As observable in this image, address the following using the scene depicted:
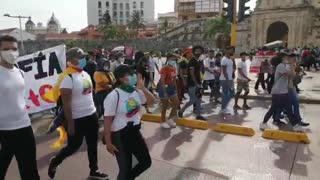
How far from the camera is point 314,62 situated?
79.7ft

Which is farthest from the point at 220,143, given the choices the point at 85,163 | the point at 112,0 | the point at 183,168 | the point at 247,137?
the point at 112,0

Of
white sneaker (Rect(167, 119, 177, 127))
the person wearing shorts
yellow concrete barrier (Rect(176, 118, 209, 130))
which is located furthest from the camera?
white sneaker (Rect(167, 119, 177, 127))

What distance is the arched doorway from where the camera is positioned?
50594 millimetres

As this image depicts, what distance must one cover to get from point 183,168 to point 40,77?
405 centimetres

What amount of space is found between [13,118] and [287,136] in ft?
15.8

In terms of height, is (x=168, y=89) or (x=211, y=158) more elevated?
(x=168, y=89)

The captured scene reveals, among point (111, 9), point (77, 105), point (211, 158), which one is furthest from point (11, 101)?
point (111, 9)

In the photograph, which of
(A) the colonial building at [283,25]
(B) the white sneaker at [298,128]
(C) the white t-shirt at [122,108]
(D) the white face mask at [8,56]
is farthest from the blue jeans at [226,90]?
(A) the colonial building at [283,25]

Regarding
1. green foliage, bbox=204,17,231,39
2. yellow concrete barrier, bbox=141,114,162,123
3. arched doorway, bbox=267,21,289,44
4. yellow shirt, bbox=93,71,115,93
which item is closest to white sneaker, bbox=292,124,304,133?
yellow concrete barrier, bbox=141,114,162,123

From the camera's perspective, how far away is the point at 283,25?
50594mm

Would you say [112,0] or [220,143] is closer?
[220,143]

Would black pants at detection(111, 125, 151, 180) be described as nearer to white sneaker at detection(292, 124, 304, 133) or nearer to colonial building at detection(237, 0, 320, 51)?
white sneaker at detection(292, 124, 304, 133)

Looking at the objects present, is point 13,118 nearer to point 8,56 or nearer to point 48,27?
point 8,56

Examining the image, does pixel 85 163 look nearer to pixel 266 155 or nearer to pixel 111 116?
pixel 111 116
